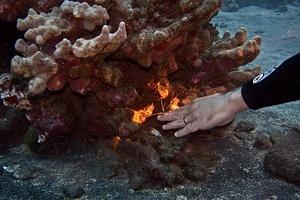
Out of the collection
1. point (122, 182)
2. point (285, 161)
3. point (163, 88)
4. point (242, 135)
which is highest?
point (163, 88)

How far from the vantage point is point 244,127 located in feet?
11.1

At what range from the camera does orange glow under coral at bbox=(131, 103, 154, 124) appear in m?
2.91

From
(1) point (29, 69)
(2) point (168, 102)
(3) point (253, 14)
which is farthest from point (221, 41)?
(3) point (253, 14)

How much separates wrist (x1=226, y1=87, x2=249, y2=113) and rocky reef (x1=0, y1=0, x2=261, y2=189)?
1.71ft

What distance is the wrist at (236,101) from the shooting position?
2551mm

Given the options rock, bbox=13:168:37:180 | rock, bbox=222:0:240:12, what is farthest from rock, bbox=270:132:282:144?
rock, bbox=222:0:240:12

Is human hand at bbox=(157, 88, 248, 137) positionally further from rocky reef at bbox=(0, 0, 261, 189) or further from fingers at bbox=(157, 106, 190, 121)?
rocky reef at bbox=(0, 0, 261, 189)

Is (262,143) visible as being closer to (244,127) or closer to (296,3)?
(244,127)

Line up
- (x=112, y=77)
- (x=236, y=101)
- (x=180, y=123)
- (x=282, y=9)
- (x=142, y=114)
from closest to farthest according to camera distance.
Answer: (x=236, y=101), (x=112, y=77), (x=180, y=123), (x=142, y=114), (x=282, y=9)

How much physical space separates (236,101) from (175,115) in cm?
57

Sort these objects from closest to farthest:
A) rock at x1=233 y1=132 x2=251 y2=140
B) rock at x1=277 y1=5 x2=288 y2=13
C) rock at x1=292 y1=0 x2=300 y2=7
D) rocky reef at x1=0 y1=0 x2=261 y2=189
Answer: rocky reef at x1=0 y1=0 x2=261 y2=189, rock at x1=233 y1=132 x2=251 y2=140, rock at x1=277 y1=5 x2=288 y2=13, rock at x1=292 y1=0 x2=300 y2=7

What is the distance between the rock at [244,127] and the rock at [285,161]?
40 centimetres

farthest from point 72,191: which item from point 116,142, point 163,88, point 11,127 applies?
point 163,88

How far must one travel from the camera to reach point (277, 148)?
9.55 feet
